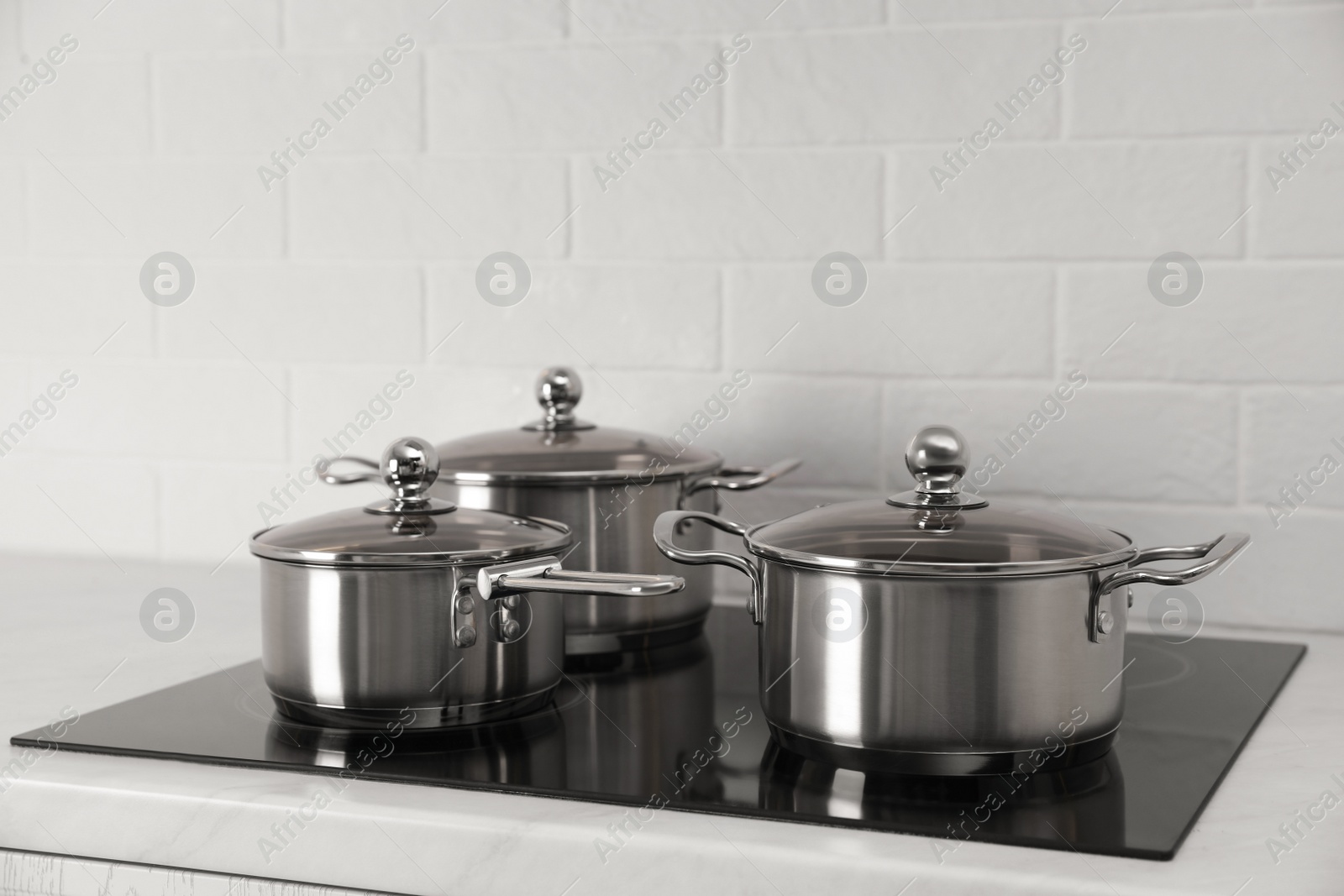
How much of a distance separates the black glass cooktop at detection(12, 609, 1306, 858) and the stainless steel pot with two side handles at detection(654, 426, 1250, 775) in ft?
0.07

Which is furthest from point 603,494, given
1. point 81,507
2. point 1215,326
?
point 81,507

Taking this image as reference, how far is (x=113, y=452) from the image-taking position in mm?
1556

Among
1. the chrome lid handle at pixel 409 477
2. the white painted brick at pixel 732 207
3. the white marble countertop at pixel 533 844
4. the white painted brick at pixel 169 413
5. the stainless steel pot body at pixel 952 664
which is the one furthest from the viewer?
the white painted brick at pixel 169 413

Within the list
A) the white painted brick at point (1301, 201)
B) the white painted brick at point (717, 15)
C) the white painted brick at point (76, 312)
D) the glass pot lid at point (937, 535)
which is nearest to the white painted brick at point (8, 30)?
the white painted brick at point (76, 312)

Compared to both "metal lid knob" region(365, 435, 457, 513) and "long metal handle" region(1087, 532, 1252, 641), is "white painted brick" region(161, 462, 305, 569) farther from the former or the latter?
"long metal handle" region(1087, 532, 1252, 641)

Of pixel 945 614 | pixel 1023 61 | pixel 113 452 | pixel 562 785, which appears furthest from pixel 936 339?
pixel 113 452

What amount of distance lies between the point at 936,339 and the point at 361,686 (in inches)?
25.9

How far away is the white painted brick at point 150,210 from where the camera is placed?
4.85 feet

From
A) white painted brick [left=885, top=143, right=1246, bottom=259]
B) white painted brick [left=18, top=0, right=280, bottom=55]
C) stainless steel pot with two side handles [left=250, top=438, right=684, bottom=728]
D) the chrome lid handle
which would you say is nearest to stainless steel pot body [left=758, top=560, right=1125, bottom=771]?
stainless steel pot with two side handles [left=250, top=438, right=684, bottom=728]

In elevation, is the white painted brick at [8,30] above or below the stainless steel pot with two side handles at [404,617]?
above

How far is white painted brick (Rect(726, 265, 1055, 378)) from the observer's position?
123 cm

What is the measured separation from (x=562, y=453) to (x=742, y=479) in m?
0.15

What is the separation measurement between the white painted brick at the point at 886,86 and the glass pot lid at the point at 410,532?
0.54 m

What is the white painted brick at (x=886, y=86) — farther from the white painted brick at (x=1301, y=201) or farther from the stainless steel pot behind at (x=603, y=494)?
the stainless steel pot behind at (x=603, y=494)
